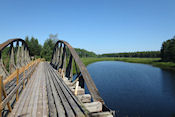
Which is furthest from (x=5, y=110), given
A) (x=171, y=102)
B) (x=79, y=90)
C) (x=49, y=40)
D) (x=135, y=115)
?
(x=49, y=40)

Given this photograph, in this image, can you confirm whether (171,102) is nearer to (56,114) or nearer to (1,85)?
(56,114)

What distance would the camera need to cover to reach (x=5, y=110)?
4.68 m

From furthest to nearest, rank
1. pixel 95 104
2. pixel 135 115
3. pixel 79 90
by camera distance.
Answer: pixel 135 115, pixel 79 90, pixel 95 104

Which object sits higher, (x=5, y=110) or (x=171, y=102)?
(x=5, y=110)

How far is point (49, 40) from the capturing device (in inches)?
2933

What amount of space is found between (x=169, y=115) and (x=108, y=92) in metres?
9.76

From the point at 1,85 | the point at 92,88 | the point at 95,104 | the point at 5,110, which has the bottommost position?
the point at 5,110

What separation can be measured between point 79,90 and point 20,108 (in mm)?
2823

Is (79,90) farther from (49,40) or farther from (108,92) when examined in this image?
(49,40)

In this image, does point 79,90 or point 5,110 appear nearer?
point 5,110

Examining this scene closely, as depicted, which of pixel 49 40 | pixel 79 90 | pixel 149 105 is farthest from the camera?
pixel 49 40

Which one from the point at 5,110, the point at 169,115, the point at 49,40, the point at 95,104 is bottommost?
the point at 169,115

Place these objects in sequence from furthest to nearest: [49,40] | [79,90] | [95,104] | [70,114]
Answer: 1. [49,40]
2. [79,90]
3. [95,104]
4. [70,114]

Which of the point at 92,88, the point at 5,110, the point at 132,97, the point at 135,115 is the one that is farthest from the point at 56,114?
the point at 132,97
